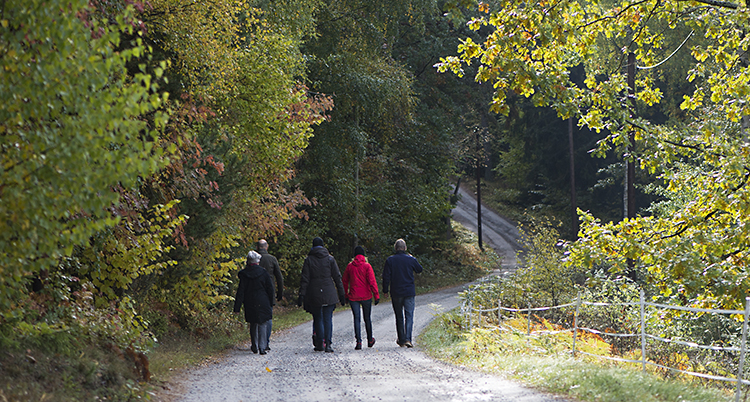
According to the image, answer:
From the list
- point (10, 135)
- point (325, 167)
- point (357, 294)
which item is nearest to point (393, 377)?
point (357, 294)

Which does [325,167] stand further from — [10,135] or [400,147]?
[10,135]

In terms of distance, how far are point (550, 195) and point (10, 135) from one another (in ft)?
144

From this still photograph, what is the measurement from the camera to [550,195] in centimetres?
4541

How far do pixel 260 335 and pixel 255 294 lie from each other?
0.73 metres

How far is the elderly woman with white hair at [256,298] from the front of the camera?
1031 cm

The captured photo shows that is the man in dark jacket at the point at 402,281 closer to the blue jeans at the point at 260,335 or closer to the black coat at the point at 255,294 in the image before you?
the black coat at the point at 255,294

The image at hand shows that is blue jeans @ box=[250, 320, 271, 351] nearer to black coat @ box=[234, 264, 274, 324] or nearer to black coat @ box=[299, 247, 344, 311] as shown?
black coat @ box=[234, 264, 274, 324]

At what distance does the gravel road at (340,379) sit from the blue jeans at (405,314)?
25 centimetres

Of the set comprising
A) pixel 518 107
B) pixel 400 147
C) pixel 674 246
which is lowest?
pixel 674 246

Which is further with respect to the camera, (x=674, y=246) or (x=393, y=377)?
(x=674, y=246)

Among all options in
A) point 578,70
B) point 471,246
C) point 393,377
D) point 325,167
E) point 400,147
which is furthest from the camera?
point 578,70

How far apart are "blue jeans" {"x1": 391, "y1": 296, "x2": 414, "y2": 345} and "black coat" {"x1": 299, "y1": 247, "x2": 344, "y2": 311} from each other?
1120 mm

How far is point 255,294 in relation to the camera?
10359 millimetres

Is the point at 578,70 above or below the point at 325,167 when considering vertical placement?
above
